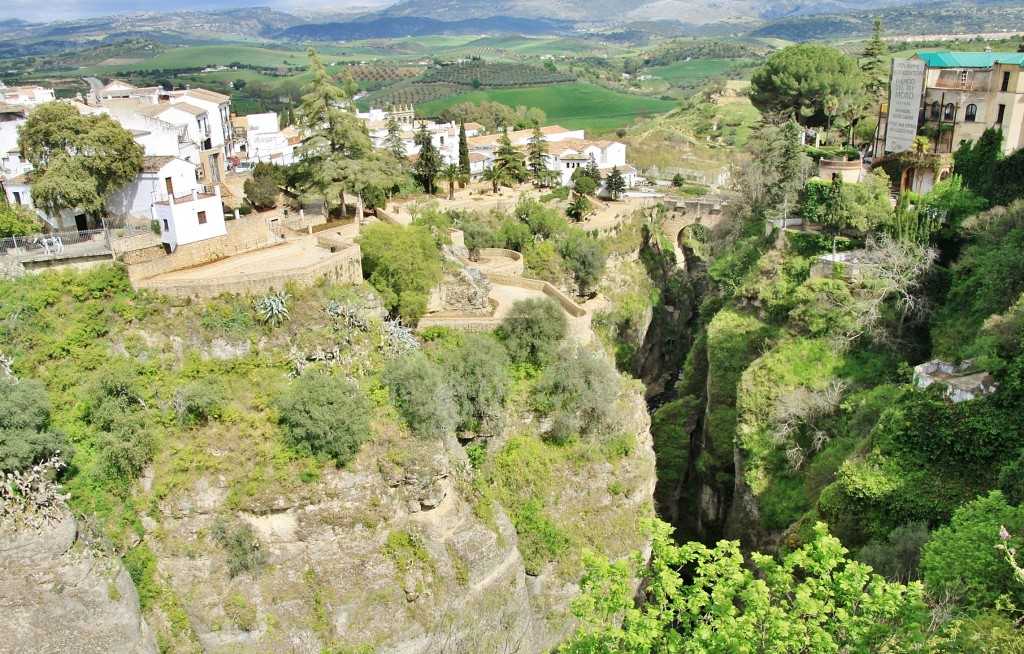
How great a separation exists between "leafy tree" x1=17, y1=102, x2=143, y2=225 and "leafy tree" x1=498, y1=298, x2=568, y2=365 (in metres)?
15.7

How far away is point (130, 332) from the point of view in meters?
24.2

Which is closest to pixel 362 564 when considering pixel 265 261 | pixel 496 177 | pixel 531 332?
pixel 531 332

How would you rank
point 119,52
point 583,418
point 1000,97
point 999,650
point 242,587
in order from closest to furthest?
point 999,650 → point 242,587 → point 583,418 → point 1000,97 → point 119,52

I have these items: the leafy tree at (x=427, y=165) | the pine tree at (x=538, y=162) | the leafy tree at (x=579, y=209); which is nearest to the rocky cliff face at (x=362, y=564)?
the leafy tree at (x=427, y=165)

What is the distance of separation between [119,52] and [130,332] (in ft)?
645

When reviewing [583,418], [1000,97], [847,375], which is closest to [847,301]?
[847,375]

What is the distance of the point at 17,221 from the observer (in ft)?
89.9

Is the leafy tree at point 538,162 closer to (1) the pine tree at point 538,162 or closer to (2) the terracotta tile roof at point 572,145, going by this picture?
(1) the pine tree at point 538,162

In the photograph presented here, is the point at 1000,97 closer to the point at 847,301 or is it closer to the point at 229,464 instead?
the point at 847,301

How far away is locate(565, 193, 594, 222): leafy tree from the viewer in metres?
46.7

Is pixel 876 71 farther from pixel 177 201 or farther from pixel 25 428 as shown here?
pixel 25 428

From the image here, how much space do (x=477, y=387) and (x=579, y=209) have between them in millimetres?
22411

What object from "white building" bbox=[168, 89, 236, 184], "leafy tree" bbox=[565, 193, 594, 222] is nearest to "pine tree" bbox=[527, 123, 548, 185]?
"leafy tree" bbox=[565, 193, 594, 222]

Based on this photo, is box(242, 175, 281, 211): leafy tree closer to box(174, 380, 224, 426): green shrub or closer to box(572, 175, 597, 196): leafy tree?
box(174, 380, 224, 426): green shrub
